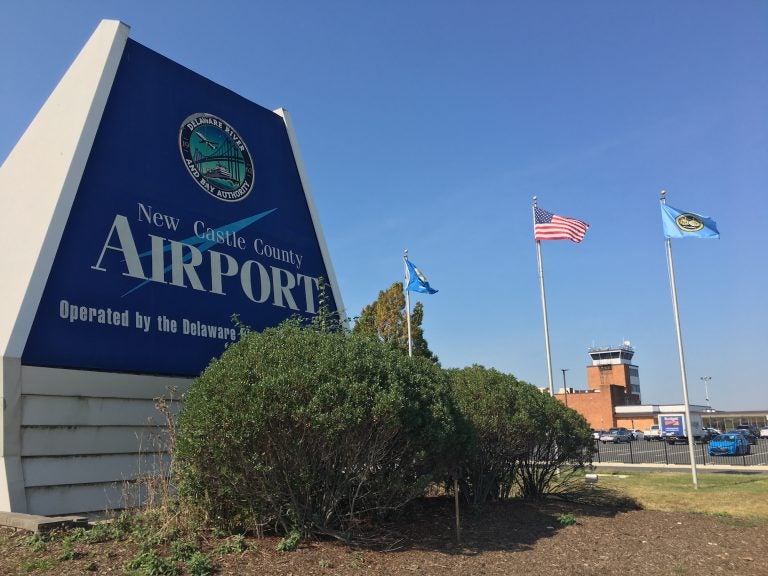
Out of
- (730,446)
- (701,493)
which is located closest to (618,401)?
(730,446)

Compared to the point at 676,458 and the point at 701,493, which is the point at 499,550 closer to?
the point at 701,493

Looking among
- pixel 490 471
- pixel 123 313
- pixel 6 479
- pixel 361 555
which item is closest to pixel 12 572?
pixel 6 479

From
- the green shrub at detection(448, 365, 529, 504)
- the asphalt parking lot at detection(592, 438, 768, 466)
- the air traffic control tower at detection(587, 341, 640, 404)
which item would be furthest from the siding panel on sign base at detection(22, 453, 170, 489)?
the air traffic control tower at detection(587, 341, 640, 404)

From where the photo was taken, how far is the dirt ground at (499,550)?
6.22 m

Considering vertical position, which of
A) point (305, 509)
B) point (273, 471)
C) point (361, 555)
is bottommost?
point (361, 555)

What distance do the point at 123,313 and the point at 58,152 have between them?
2.69 metres

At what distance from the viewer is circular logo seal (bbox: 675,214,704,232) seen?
19391 millimetres

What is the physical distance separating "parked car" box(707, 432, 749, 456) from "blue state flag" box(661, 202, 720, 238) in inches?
954

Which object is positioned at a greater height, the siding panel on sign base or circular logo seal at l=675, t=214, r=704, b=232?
circular logo seal at l=675, t=214, r=704, b=232

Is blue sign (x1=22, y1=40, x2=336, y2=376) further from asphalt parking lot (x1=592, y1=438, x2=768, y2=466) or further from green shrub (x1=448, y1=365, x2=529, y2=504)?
asphalt parking lot (x1=592, y1=438, x2=768, y2=466)

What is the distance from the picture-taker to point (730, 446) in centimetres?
3794

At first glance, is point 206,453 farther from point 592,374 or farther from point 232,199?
point 592,374

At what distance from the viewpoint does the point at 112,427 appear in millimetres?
9367

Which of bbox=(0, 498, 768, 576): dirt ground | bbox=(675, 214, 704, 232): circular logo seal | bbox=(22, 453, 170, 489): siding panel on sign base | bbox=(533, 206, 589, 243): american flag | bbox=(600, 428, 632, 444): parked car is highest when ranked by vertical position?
bbox=(533, 206, 589, 243): american flag
